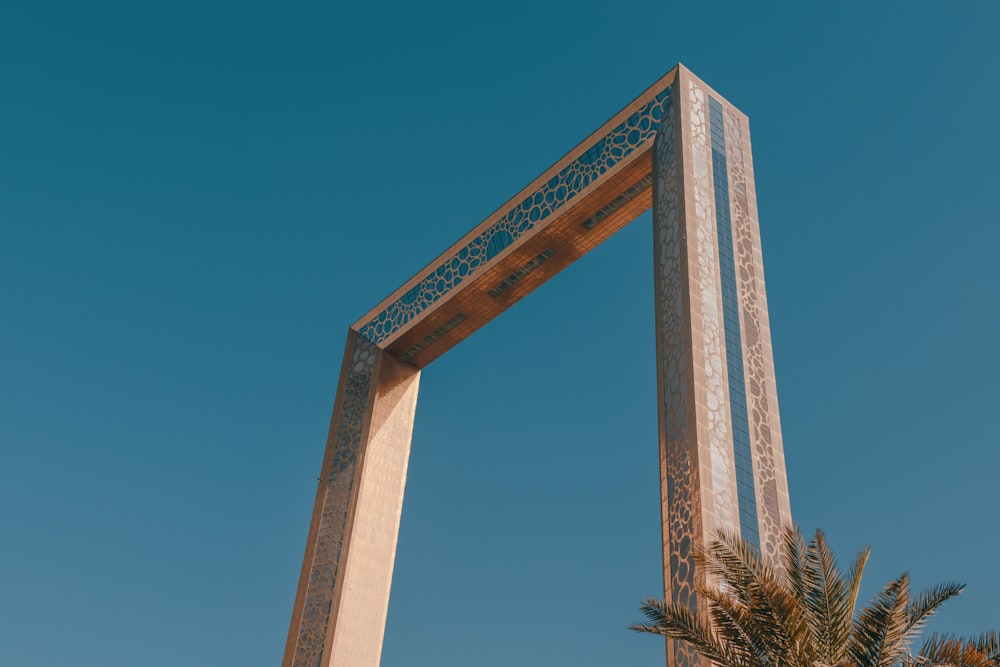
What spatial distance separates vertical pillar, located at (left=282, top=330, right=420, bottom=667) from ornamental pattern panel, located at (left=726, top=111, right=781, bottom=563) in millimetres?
6717

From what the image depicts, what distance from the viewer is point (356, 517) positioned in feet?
54.0

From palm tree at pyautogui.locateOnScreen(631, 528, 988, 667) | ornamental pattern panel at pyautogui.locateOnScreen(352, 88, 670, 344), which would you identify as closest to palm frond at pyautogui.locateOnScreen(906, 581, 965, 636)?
palm tree at pyautogui.locateOnScreen(631, 528, 988, 667)

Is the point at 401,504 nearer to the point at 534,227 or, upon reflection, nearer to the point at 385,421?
the point at 385,421

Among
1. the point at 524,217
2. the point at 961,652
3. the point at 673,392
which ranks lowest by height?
the point at 961,652

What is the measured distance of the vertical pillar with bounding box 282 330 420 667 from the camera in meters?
15.7

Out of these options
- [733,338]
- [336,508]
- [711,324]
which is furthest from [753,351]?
[336,508]

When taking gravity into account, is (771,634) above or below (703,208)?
below

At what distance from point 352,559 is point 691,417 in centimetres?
662

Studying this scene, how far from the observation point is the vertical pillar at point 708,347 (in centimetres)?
1121

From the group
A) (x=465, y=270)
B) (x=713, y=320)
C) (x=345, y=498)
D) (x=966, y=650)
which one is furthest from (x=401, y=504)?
(x=966, y=650)

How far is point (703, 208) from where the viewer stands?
1354 centimetres

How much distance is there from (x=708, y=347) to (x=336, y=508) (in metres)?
7.17

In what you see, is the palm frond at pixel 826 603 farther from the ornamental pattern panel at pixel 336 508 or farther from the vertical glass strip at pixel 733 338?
the ornamental pattern panel at pixel 336 508

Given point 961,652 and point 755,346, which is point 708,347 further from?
point 961,652
